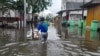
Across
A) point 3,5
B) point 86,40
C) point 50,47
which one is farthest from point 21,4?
point 50,47

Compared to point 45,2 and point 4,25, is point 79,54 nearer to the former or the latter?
point 4,25

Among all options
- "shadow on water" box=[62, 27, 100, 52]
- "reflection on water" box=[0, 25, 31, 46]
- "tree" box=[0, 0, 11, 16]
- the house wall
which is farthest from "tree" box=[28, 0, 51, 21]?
"shadow on water" box=[62, 27, 100, 52]

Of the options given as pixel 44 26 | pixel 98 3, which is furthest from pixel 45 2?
pixel 44 26

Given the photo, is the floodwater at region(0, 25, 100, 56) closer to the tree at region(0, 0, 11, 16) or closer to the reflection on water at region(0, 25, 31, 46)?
the reflection on water at region(0, 25, 31, 46)

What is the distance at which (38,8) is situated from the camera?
64.9 m

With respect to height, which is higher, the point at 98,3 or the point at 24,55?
the point at 98,3

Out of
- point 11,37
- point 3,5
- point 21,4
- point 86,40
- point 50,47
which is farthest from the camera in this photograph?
point 21,4

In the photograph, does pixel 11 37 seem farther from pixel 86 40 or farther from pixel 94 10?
pixel 94 10

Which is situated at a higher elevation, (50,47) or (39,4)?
(39,4)

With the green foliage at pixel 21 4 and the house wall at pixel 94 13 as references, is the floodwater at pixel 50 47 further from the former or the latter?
the green foliage at pixel 21 4

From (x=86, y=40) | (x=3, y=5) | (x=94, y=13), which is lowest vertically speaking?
(x=86, y=40)

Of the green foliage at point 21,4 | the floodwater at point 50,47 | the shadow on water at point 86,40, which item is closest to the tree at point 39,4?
the green foliage at point 21,4

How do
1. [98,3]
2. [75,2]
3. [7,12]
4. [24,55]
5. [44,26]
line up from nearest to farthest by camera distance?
[24,55], [44,26], [98,3], [7,12], [75,2]

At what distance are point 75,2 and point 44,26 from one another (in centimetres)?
6536
